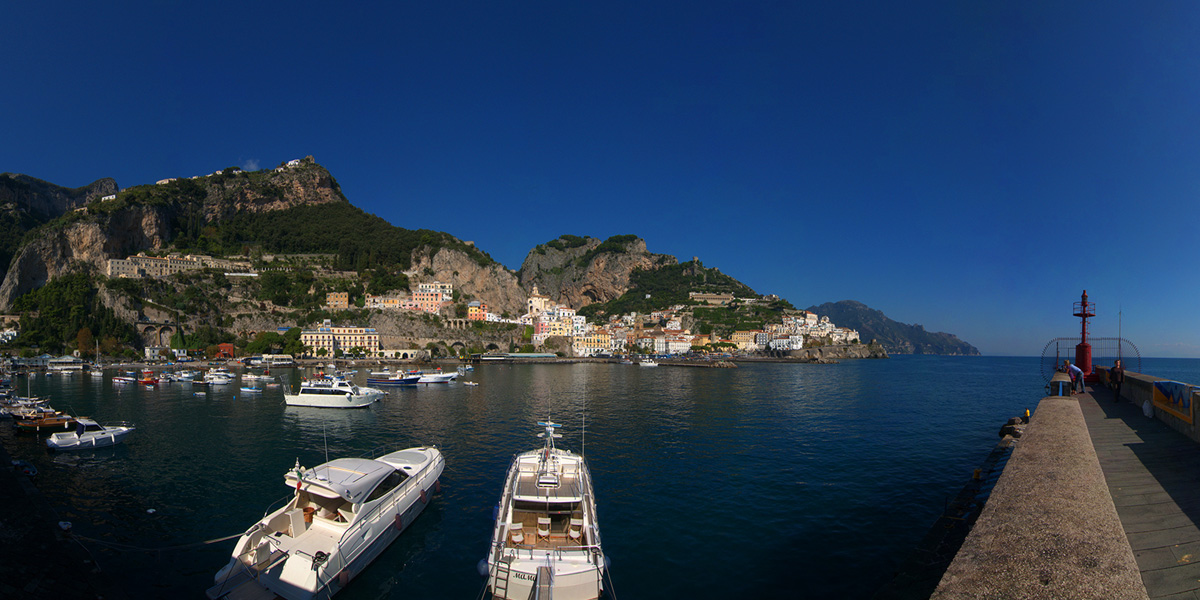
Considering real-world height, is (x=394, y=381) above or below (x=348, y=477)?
below

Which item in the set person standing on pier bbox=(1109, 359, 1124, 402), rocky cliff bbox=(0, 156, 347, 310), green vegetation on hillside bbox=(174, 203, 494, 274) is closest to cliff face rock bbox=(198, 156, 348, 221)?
rocky cliff bbox=(0, 156, 347, 310)

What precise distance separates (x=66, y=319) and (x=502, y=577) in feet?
354

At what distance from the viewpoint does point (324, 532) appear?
10641mm

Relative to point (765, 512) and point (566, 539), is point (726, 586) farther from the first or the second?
point (765, 512)

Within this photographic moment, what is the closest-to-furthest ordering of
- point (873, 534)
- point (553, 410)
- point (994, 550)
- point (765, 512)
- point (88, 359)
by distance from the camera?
point (994, 550) < point (873, 534) < point (765, 512) < point (553, 410) < point (88, 359)

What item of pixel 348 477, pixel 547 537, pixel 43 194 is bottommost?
pixel 547 537

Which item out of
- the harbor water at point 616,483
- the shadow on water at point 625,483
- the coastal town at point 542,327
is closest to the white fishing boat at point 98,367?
the coastal town at point 542,327

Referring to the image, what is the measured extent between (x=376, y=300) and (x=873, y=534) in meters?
112

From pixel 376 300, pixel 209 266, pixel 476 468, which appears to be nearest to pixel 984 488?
pixel 476 468

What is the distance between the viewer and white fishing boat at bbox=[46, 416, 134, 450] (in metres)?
20.1

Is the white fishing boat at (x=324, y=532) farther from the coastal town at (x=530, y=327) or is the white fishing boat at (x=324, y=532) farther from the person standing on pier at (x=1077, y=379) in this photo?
the coastal town at (x=530, y=327)

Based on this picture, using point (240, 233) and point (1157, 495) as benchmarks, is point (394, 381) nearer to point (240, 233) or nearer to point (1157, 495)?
point (1157, 495)

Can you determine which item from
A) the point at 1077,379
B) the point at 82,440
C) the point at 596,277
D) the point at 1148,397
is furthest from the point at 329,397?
the point at 596,277

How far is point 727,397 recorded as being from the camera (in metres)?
41.6
